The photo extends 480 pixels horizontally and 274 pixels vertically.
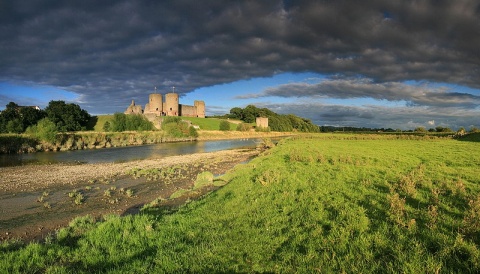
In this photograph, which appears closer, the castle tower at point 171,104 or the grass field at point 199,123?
the grass field at point 199,123

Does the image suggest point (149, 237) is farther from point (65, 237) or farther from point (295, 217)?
point (295, 217)

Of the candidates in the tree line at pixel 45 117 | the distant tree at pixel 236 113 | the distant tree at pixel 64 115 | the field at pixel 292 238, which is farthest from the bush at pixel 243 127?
the field at pixel 292 238

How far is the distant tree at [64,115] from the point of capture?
63.7 metres

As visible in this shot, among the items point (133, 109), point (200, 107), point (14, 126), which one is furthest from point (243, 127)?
point (14, 126)

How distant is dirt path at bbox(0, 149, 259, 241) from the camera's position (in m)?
10.6

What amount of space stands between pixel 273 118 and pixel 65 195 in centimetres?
13393

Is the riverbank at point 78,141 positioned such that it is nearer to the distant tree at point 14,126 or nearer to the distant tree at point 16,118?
the distant tree at point 14,126

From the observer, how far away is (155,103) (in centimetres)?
10381

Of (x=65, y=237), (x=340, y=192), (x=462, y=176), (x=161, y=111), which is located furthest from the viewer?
(x=161, y=111)

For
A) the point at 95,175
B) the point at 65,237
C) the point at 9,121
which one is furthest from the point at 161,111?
the point at 65,237

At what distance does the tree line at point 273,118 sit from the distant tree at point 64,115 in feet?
271

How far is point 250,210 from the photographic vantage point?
8.87 metres

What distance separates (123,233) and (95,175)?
621 inches

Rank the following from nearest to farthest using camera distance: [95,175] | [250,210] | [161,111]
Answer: [250,210] → [95,175] → [161,111]
